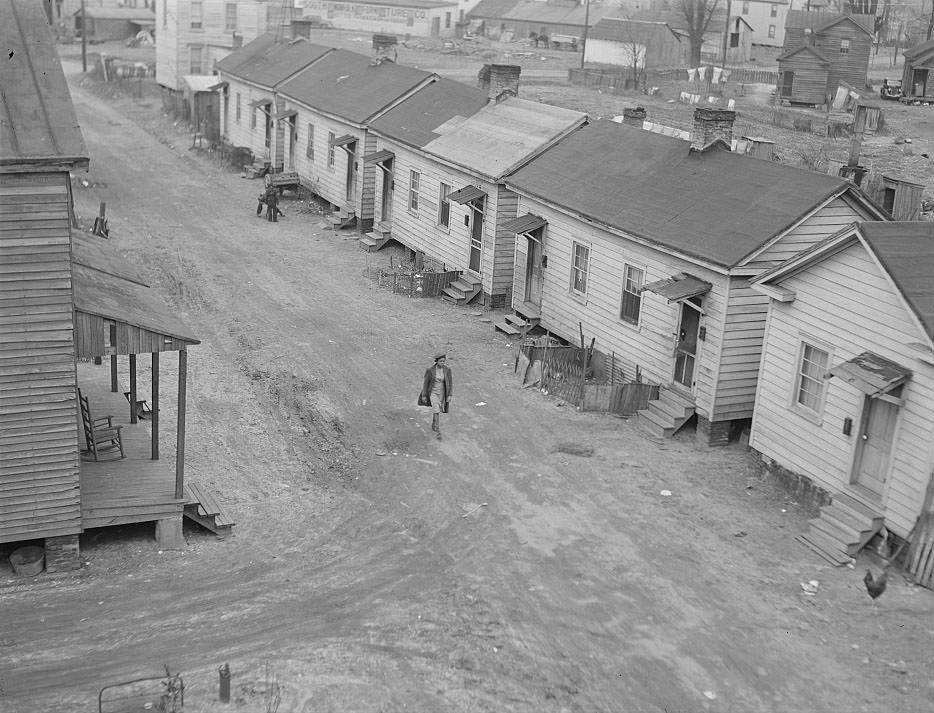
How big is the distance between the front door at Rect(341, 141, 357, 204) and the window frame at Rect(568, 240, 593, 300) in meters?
13.5

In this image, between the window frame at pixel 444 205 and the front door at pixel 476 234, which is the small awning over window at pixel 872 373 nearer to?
A: the front door at pixel 476 234

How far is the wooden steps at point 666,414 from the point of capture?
20.4 metres

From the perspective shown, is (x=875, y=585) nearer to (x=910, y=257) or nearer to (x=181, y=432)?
(x=910, y=257)

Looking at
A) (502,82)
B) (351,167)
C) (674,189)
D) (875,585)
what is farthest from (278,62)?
(875,585)

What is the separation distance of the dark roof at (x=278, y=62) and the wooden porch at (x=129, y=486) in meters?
28.0

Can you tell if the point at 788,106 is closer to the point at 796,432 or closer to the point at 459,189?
the point at 459,189

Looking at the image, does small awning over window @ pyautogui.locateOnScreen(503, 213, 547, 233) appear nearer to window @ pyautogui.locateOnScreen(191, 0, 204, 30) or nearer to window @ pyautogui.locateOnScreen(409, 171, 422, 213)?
window @ pyautogui.locateOnScreen(409, 171, 422, 213)

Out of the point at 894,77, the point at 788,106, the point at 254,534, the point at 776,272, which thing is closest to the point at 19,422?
the point at 254,534

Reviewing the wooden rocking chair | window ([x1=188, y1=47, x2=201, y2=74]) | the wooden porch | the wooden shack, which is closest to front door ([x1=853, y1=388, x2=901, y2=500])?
the wooden porch

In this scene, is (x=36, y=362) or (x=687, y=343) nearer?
(x=36, y=362)

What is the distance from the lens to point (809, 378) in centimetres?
1770

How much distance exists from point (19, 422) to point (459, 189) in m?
16.7

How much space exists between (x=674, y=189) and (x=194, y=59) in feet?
150

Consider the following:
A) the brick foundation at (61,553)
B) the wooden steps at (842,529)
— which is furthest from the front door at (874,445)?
the brick foundation at (61,553)
